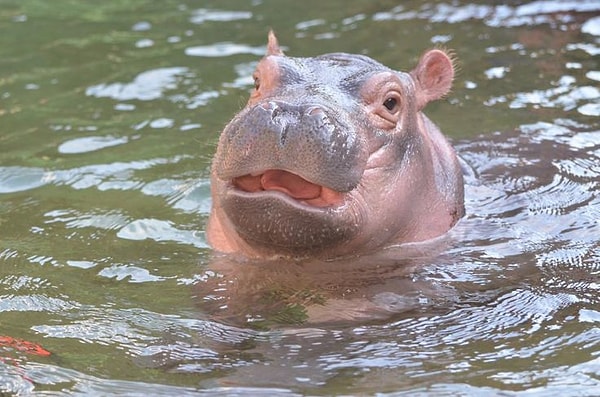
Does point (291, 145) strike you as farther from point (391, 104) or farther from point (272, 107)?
point (391, 104)

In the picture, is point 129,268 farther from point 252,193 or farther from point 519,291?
point 519,291

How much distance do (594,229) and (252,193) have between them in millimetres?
1919

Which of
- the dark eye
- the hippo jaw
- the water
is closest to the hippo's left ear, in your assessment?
the dark eye

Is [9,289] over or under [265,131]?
under

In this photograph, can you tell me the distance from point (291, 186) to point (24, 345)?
3.84 feet

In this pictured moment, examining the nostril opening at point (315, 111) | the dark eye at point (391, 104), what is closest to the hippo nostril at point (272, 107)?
the nostril opening at point (315, 111)

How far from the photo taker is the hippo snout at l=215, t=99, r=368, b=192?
158 inches

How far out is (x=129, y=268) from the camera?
503 centimetres

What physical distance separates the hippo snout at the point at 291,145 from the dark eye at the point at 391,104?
0.57m

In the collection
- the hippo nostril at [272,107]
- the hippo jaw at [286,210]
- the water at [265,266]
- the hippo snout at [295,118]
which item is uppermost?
the hippo nostril at [272,107]

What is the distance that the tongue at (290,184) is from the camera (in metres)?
4.20

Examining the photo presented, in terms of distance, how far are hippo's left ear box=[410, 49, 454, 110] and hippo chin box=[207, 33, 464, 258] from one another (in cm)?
1

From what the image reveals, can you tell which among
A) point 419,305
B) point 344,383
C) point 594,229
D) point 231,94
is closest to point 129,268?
point 419,305

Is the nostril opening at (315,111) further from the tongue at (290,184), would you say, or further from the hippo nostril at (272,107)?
the tongue at (290,184)
